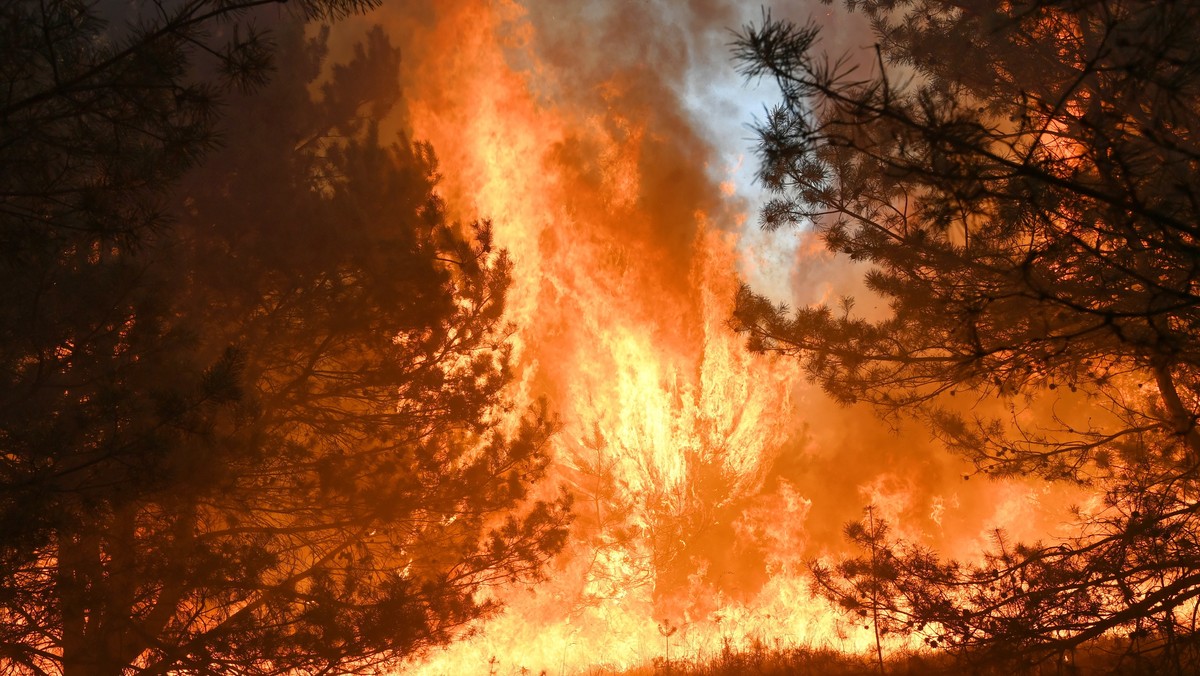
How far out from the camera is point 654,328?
45.7ft

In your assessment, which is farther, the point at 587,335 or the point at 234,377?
the point at 587,335

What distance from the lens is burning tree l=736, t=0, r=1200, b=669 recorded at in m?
2.77

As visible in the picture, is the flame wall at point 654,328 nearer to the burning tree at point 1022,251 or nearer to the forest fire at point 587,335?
the forest fire at point 587,335

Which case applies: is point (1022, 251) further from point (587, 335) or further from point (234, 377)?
point (587, 335)

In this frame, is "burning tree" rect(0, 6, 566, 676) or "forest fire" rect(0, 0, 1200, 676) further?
"burning tree" rect(0, 6, 566, 676)

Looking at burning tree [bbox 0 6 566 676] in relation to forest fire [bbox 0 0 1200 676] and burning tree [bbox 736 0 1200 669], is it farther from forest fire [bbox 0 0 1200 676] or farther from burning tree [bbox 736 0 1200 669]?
burning tree [bbox 736 0 1200 669]

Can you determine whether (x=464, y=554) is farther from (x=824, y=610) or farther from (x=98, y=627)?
(x=824, y=610)

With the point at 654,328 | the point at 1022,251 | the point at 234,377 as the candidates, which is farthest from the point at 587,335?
the point at 234,377

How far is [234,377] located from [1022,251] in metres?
4.57

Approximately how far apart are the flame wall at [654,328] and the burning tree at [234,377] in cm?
463

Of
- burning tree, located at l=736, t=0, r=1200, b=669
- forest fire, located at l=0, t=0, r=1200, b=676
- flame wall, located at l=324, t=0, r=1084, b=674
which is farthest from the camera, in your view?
flame wall, located at l=324, t=0, r=1084, b=674

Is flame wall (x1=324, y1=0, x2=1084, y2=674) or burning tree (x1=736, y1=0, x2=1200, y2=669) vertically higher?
flame wall (x1=324, y1=0, x2=1084, y2=674)

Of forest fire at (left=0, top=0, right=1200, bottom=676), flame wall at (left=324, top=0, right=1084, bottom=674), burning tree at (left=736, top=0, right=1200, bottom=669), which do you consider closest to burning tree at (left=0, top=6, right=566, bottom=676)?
forest fire at (left=0, top=0, right=1200, bottom=676)

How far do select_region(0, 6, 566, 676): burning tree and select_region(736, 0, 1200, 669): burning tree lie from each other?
2.80 meters
